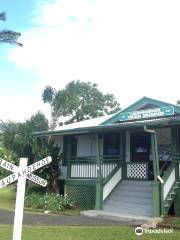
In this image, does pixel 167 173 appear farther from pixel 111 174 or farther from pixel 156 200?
pixel 111 174

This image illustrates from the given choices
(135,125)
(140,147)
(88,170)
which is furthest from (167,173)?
(88,170)

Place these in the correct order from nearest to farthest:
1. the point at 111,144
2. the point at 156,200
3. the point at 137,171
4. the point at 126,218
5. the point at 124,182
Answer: the point at 126,218
the point at 156,200
the point at 137,171
the point at 124,182
the point at 111,144

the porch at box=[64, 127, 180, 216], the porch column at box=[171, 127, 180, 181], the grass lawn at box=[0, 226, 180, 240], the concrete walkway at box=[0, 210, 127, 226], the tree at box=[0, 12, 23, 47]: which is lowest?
the grass lawn at box=[0, 226, 180, 240]

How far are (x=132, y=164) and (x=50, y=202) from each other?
3.91 m

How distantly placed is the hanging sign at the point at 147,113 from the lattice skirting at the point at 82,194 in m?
Answer: 3.70

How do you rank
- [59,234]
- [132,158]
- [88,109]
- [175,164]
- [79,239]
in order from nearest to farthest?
[79,239] < [59,234] < [175,164] < [132,158] < [88,109]

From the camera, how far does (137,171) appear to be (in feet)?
56.5

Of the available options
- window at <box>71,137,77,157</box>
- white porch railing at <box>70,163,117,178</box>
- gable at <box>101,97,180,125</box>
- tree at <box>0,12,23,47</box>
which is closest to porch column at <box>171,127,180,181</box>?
gable at <box>101,97,180,125</box>

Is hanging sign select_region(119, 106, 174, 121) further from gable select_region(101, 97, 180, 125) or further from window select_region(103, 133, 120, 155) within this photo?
window select_region(103, 133, 120, 155)

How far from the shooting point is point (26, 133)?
2253 cm

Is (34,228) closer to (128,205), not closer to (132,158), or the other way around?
(128,205)

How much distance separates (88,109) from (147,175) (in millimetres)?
40879

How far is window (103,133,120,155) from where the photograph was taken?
19481mm

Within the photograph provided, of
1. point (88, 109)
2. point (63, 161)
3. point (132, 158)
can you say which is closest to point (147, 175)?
point (132, 158)
